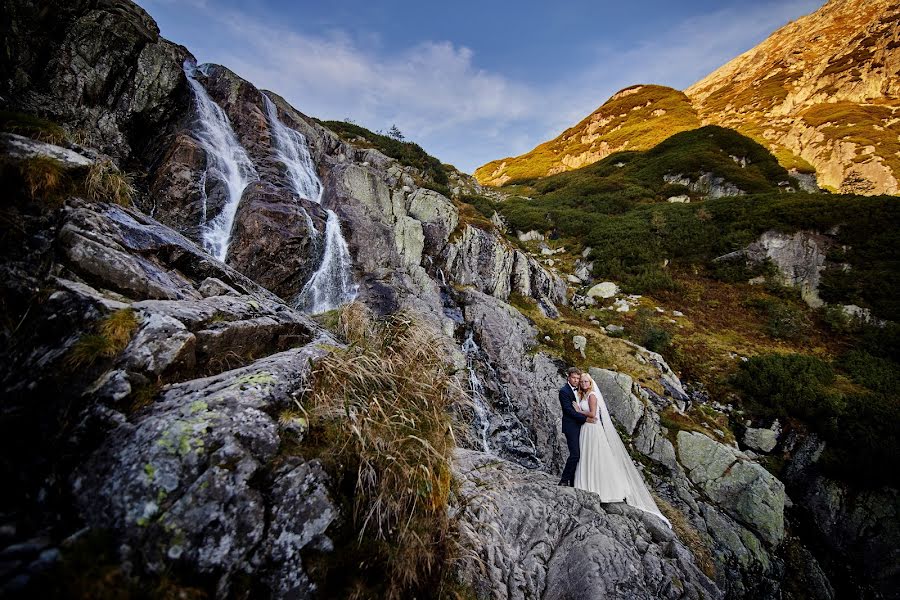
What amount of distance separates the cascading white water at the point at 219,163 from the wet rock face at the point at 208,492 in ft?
48.6

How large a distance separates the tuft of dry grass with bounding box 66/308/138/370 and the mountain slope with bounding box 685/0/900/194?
237 ft

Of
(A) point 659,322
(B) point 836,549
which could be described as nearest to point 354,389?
(B) point 836,549

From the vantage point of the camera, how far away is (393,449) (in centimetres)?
328

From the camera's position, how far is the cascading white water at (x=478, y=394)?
12.5 meters

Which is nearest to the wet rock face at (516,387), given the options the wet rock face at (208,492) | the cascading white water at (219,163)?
the wet rock face at (208,492)

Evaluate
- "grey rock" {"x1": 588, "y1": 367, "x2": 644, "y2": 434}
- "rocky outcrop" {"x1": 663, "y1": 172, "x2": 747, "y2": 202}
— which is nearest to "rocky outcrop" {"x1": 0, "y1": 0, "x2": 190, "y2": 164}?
"grey rock" {"x1": 588, "y1": 367, "x2": 644, "y2": 434}

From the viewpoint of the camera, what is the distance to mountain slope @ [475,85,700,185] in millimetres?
68000

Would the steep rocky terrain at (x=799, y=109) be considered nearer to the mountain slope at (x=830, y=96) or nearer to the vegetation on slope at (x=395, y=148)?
the mountain slope at (x=830, y=96)

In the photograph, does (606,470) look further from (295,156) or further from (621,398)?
(295,156)

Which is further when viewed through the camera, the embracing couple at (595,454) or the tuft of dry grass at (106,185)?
the embracing couple at (595,454)

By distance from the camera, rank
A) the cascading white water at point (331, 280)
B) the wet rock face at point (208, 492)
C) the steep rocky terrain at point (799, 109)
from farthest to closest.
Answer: the steep rocky terrain at point (799, 109), the cascading white water at point (331, 280), the wet rock face at point (208, 492)

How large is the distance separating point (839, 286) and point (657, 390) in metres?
17.0

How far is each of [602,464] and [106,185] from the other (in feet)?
31.2

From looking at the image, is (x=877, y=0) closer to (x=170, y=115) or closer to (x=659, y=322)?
(x=659, y=322)
